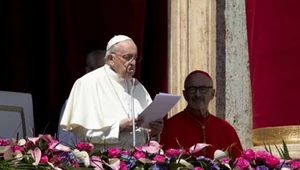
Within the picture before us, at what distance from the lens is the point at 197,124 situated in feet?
26.2

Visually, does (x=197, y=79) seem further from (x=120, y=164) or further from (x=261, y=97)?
(x=120, y=164)

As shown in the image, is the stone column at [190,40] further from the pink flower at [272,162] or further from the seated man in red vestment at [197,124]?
the pink flower at [272,162]

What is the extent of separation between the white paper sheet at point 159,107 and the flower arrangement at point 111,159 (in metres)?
Result: 1.03

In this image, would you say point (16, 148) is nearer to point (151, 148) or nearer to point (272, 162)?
point (151, 148)

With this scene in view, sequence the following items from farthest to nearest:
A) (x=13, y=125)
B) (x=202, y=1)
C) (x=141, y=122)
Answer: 1. (x=202, y=1)
2. (x=13, y=125)
3. (x=141, y=122)

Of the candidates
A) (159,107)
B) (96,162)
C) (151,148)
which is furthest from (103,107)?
(96,162)

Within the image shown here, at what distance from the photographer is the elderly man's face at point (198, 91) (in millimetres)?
7738

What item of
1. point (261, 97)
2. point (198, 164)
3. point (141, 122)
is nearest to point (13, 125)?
point (141, 122)

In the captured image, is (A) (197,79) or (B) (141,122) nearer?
(B) (141,122)

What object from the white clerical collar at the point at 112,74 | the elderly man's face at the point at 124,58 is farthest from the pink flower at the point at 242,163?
the white clerical collar at the point at 112,74

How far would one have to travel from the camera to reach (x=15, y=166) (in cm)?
504

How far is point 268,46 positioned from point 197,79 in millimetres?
593

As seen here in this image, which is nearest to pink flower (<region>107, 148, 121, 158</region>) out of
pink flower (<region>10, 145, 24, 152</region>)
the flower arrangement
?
the flower arrangement

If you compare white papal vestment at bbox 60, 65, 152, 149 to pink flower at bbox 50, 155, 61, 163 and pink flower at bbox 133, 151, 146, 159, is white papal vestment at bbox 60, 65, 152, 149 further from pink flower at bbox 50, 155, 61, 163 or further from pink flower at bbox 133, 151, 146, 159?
pink flower at bbox 50, 155, 61, 163
